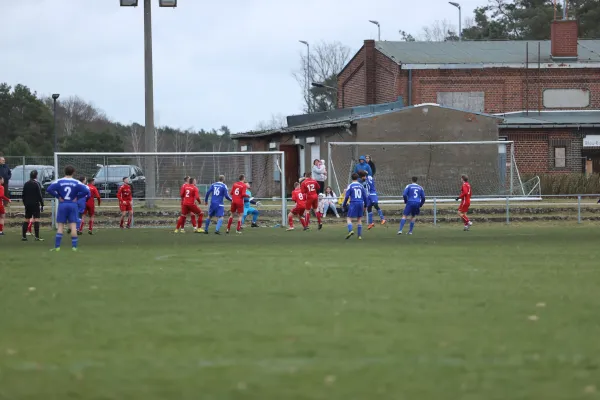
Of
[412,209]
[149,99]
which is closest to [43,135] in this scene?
[149,99]

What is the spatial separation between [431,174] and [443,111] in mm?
3493

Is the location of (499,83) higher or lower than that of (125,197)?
higher

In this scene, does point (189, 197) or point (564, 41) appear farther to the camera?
point (564, 41)

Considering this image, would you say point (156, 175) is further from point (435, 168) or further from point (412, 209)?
point (435, 168)

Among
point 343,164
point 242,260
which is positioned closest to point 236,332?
point 242,260

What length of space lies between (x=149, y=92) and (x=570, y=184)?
17.6 meters

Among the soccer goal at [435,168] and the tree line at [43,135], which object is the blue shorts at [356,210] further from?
the tree line at [43,135]

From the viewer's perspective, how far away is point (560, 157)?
52.2m

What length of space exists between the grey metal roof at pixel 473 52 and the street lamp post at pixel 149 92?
20.6 metres

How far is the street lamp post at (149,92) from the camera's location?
120ft

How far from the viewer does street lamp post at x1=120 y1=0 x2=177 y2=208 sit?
3672 cm

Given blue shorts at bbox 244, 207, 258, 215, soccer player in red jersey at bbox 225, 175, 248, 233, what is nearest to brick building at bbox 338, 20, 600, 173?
blue shorts at bbox 244, 207, 258, 215

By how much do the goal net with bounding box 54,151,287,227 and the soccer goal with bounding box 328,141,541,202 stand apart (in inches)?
167

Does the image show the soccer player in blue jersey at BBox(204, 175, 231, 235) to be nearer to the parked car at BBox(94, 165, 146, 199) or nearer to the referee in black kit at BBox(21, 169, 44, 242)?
the referee in black kit at BBox(21, 169, 44, 242)
